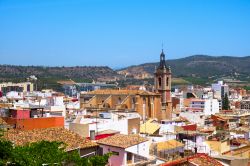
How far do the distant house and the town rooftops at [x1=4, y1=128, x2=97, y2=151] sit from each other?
2.73 feet

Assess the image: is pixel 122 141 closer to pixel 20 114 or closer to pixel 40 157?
pixel 20 114

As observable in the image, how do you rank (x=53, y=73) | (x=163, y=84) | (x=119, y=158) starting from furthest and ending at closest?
(x=53, y=73), (x=163, y=84), (x=119, y=158)

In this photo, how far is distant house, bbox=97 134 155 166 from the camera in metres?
17.8

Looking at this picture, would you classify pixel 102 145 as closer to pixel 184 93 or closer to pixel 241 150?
pixel 241 150

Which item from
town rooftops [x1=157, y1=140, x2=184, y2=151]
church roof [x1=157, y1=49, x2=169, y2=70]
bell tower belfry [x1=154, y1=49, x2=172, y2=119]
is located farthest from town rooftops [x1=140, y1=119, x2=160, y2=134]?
church roof [x1=157, y1=49, x2=169, y2=70]

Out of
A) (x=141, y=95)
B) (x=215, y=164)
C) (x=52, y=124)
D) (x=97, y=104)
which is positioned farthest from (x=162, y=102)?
(x=215, y=164)

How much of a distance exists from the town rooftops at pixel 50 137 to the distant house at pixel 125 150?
0.83 m

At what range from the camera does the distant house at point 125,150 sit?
58.4 feet

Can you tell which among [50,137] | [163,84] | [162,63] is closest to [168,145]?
[50,137]

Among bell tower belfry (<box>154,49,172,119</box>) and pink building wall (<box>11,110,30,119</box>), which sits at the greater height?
bell tower belfry (<box>154,49,172,119</box>)

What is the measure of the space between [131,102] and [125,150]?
111ft

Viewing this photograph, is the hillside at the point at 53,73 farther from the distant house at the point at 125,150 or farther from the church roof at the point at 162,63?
the distant house at the point at 125,150

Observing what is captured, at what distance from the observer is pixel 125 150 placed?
1781cm

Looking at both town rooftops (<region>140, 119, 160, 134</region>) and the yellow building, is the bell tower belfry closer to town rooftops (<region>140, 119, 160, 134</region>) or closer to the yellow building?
the yellow building
